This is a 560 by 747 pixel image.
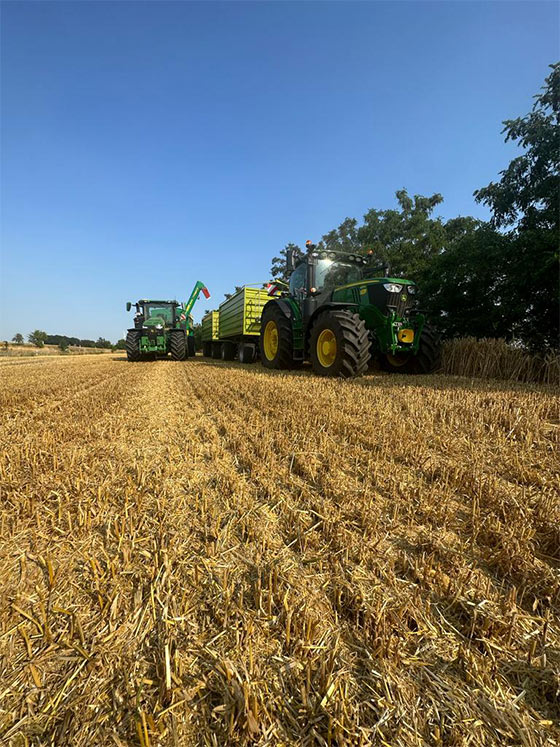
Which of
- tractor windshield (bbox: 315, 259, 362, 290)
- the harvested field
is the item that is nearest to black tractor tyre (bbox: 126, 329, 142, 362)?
tractor windshield (bbox: 315, 259, 362, 290)

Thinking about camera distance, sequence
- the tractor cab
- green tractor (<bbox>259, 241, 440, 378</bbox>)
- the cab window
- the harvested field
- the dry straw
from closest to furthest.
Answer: the harvested field
green tractor (<bbox>259, 241, 440, 378</bbox>)
the dry straw
the cab window
the tractor cab

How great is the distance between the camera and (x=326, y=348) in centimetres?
605

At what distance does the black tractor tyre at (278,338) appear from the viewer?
7.13m


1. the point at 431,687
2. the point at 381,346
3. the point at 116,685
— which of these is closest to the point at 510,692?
the point at 431,687

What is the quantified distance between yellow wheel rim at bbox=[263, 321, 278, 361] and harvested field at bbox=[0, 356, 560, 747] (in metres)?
5.90

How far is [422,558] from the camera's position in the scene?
1.16 m

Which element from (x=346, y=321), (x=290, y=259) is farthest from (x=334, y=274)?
(x=346, y=321)

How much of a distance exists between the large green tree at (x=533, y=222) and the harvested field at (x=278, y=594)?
6785 millimetres

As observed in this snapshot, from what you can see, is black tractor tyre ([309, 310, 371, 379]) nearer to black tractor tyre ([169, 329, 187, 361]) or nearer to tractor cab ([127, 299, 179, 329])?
black tractor tyre ([169, 329, 187, 361])

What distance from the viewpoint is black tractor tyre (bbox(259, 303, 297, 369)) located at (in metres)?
7.13

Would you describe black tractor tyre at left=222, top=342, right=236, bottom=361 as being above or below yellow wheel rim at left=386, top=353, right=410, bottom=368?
above

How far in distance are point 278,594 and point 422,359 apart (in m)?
6.29

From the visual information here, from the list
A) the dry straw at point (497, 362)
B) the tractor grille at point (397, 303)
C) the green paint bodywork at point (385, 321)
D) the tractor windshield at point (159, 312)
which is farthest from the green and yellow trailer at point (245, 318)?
the dry straw at point (497, 362)

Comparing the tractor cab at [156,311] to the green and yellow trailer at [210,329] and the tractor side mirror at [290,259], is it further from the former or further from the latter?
the tractor side mirror at [290,259]
